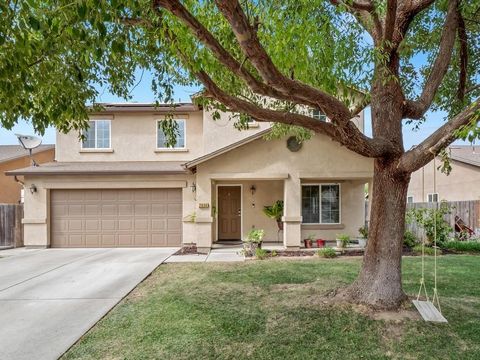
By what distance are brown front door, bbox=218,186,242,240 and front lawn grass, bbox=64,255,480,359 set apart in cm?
668

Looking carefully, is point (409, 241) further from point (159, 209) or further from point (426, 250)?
point (159, 209)

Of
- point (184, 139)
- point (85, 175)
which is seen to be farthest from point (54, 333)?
point (184, 139)

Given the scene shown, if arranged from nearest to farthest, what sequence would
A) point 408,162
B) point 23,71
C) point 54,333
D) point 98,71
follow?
point 23,71 → point 54,333 → point 408,162 → point 98,71

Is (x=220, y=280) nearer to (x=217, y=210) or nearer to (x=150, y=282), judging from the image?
(x=150, y=282)

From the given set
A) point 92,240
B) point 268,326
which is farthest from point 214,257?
point 268,326

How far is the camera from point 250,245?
38.5 feet

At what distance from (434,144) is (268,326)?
3791 mm

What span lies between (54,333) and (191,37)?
4.89 m

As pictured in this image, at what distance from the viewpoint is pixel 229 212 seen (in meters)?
14.8

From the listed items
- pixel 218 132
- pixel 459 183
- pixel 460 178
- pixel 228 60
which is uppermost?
pixel 218 132

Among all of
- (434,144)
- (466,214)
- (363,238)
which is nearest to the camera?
(434,144)

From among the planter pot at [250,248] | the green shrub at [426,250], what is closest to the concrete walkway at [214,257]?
the planter pot at [250,248]

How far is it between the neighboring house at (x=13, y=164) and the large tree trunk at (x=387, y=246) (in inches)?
744

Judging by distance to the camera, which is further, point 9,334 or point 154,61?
point 154,61
